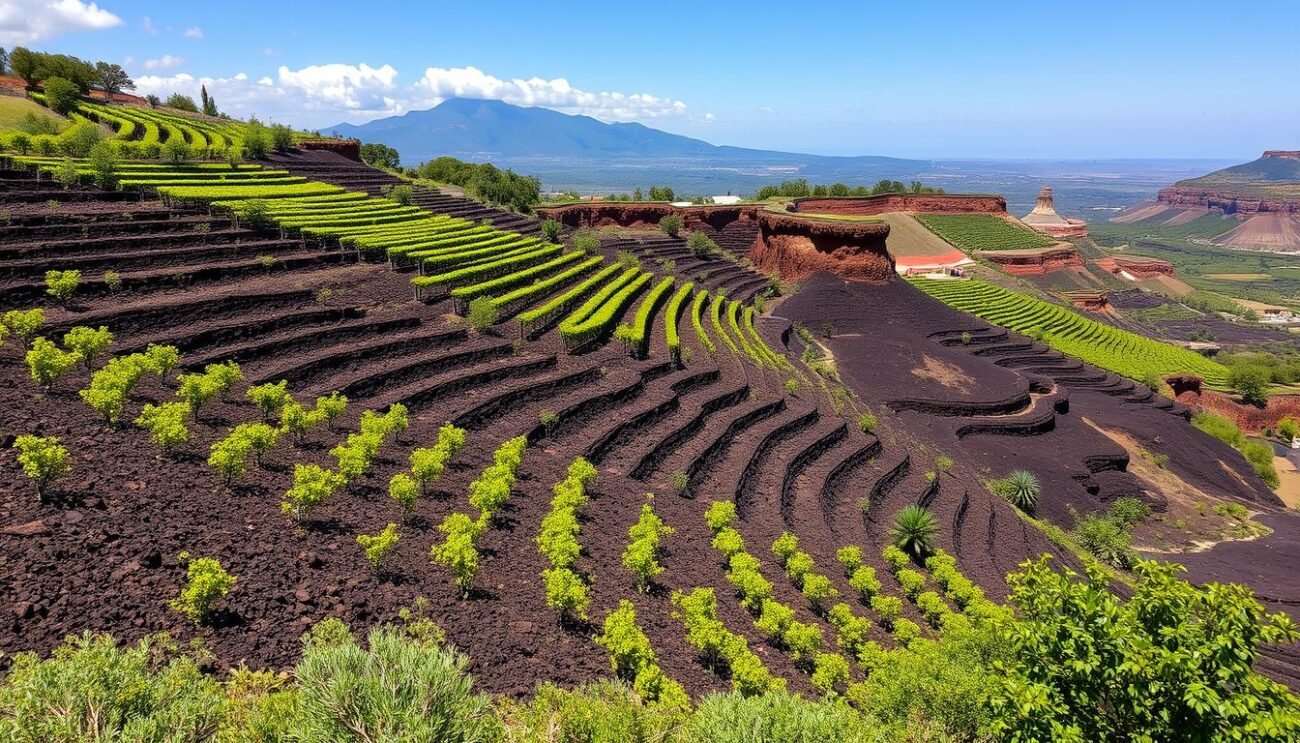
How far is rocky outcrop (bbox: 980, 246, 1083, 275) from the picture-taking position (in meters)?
85.2

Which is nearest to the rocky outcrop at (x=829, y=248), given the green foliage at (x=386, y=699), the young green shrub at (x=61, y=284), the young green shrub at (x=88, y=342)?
the young green shrub at (x=61, y=284)

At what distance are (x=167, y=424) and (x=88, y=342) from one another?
5.54m

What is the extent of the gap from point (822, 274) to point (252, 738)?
53.9 m

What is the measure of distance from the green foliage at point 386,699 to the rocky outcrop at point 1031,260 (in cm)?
9482

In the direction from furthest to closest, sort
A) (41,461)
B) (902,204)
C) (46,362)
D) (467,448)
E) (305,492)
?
(902,204) → (467,448) → (46,362) → (305,492) → (41,461)

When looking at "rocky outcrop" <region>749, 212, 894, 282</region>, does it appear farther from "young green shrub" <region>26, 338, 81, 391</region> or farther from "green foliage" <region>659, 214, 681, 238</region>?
"young green shrub" <region>26, 338, 81, 391</region>

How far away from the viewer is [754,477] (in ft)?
72.9

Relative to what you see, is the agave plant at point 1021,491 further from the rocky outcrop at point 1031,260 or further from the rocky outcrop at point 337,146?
the rocky outcrop at point 1031,260

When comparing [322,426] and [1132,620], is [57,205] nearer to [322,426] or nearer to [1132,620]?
[322,426]

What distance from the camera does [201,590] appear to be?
957 cm

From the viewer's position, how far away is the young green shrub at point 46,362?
1441 cm

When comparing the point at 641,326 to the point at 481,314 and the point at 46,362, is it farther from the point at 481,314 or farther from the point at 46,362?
the point at 46,362

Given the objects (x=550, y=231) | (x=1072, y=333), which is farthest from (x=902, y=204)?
(x=550, y=231)

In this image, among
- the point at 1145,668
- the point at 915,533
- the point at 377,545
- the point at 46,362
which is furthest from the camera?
the point at 915,533
